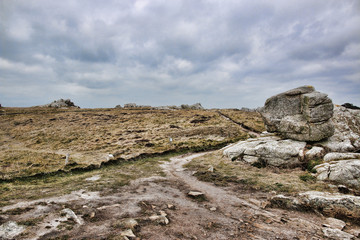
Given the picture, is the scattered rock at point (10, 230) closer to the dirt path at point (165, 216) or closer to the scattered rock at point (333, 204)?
the dirt path at point (165, 216)

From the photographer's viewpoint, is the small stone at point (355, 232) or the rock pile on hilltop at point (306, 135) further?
the rock pile on hilltop at point (306, 135)

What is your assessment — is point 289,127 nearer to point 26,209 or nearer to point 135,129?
point 26,209

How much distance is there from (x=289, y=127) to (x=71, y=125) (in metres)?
72.4

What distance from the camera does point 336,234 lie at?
31.5 feet

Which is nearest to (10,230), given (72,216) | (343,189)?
(72,216)

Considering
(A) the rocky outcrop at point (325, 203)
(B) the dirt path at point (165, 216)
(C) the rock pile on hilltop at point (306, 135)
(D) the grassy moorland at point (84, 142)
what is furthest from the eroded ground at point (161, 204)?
(C) the rock pile on hilltop at point (306, 135)

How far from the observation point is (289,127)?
26.0 metres

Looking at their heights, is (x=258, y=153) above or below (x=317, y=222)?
above

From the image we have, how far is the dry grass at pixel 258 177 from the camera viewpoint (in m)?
15.8

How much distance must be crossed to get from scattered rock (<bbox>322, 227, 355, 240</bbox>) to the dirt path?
0.36 meters

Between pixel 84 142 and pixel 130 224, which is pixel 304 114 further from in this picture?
pixel 84 142

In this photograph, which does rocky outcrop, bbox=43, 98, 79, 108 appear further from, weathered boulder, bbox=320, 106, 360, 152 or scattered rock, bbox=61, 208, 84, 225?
weathered boulder, bbox=320, 106, 360, 152

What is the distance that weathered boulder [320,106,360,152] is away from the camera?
22094 millimetres

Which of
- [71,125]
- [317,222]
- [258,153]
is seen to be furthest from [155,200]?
[71,125]
